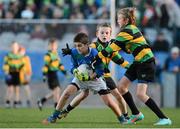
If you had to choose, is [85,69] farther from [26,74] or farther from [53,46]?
[26,74]

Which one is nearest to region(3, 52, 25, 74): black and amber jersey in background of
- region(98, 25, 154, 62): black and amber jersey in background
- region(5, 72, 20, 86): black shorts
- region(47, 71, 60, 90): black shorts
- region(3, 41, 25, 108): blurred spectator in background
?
region(3, 41, 25, 108): blurred spectator in background

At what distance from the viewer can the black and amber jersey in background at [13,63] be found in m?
24.7

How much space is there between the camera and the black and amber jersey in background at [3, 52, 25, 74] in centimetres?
2471

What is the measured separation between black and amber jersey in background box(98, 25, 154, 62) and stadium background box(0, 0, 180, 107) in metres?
9.77

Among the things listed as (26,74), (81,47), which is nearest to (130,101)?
(81,47)

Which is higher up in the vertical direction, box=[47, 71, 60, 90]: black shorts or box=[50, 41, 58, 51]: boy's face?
box=[50, 41, 58, 51]: boy's face

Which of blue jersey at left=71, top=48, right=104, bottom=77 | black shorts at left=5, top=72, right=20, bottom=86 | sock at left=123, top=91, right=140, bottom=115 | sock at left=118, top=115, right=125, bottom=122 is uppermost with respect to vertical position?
blue jersey at left=71, top=48, right=104, bottom=77

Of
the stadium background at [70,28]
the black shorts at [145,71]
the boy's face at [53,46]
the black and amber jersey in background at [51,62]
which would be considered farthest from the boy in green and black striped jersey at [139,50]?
the stadium background at [70,28]

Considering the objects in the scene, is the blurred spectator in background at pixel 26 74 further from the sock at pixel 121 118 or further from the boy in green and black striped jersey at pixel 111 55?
the sock at pixel 121 118

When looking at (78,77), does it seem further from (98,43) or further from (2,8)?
(2,8)

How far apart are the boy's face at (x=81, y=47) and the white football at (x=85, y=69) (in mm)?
236

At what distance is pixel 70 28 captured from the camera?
83.3 ft

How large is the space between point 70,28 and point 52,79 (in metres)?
2.58

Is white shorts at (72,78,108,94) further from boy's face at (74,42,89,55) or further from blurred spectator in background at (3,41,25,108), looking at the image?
blurred spectator in background at (3,41,25,108)
